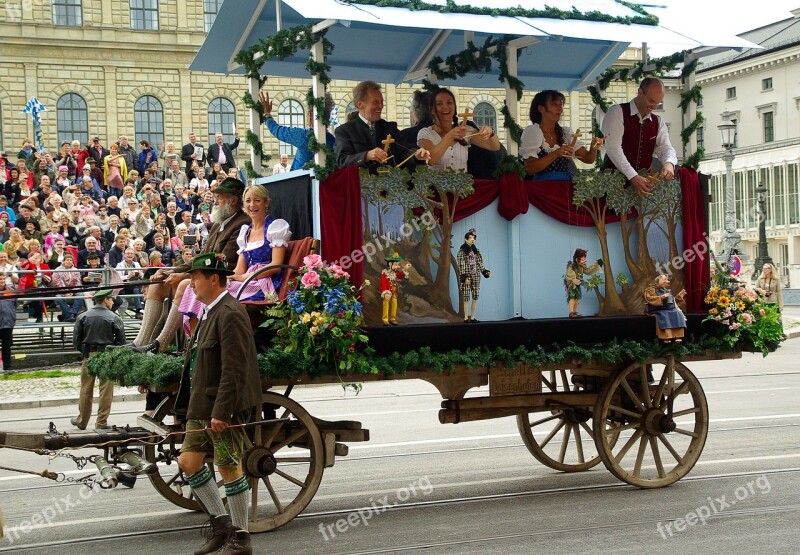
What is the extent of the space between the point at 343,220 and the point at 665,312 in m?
2.98

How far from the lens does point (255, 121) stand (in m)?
10.3

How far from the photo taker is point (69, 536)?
27.4ft

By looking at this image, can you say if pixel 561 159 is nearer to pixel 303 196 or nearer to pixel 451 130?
pixel 451 130

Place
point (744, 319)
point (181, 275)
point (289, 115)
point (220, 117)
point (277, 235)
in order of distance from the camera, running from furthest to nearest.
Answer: point (220, 117), point (289, 115), point (744, 319), point (277, 235), point (181, 275)

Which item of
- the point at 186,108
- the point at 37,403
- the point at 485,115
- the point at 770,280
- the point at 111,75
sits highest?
the point at 111,75

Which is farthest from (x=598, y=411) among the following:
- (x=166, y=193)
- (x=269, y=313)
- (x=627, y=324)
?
(x=166, y=193)

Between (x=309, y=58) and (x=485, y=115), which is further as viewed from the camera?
(x=485, y=115)

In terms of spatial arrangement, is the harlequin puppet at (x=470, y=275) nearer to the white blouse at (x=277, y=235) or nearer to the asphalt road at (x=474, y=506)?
the white blouse at (x=277, y=235)

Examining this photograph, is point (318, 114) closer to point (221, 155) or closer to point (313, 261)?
point (313, 261)

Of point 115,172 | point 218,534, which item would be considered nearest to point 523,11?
point 218,534

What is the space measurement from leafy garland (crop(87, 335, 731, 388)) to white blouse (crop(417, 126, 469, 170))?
1.67 m

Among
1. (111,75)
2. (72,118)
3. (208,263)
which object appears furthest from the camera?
(111,75)

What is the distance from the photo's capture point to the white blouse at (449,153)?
9530 millimetres

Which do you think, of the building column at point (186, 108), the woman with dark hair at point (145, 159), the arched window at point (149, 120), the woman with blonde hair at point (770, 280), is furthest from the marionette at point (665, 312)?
the arched window at point (149, 120)
